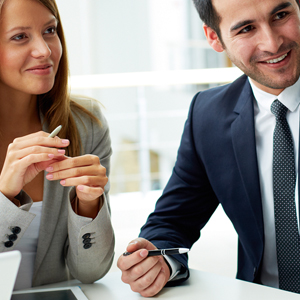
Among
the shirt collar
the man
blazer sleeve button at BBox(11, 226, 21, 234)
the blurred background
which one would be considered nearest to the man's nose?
the man

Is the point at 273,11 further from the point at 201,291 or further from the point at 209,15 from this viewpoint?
the point at 201,291

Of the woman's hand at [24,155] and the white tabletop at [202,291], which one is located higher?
the woman's hand at [24,155]

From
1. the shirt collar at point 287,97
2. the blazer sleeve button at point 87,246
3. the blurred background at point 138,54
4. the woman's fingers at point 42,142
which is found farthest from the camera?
the blurred background at point 138,54

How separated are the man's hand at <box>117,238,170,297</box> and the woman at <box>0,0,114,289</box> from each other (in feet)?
0.41

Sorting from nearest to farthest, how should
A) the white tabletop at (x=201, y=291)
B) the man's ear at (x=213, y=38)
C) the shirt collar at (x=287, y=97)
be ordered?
the white tabletop at (x=201, y=291), the shirt collar at (x=287, y=97), the man's ear at (x=213, y=38)

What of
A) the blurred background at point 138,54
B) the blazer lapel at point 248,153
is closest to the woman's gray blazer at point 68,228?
the blazer lapel at point 248,153

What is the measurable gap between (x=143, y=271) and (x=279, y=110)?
1.98 ft

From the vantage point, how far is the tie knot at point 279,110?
1.18 metres

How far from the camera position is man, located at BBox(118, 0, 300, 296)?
113 cm

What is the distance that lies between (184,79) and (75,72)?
15.6ft

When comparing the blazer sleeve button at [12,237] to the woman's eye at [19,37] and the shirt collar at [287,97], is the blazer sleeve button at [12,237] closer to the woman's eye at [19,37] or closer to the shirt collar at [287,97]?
the woman's eye at [19,37]

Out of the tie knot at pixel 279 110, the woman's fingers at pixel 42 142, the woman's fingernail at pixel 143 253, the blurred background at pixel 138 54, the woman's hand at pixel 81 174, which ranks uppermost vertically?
the blurred background at pixel 138 54

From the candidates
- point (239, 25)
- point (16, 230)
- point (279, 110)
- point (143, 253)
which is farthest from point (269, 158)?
point (16, 230)

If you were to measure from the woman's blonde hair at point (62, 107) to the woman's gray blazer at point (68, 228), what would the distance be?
0.09 ft
